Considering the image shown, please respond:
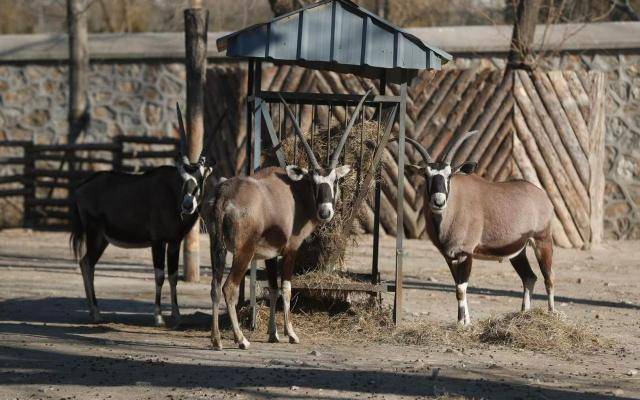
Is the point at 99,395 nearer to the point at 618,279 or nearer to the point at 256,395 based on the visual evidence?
the point at 256,395

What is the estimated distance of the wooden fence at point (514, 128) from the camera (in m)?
17.5

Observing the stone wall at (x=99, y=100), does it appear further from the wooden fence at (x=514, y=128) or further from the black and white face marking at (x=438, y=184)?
the black and white face marking at (x=438, y=184)

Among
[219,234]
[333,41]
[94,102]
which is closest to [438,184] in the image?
[333,41]

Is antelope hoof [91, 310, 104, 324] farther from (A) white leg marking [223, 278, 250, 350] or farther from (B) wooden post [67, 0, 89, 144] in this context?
(B) wooden post [67, 0, 89, 144]

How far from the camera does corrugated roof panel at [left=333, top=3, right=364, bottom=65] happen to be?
32.9 ft

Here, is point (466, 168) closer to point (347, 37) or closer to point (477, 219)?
point (477, 219)

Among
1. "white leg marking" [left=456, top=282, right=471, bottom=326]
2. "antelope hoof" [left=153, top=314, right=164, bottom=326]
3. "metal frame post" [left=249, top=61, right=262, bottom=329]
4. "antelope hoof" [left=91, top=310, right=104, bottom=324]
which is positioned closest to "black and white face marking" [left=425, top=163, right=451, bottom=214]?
"white leg marking" [left=456, top=282, right=471, bottom=326]

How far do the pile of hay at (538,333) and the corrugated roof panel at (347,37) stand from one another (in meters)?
2.68

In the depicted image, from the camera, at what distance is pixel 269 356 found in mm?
8898

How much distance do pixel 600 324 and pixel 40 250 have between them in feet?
29.9

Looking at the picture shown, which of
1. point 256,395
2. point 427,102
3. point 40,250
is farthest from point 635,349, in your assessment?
point 40,250

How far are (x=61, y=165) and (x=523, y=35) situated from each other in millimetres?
8572

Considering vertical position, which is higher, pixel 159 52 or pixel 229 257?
pixel 159 52

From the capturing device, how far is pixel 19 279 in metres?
13.7
